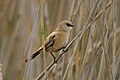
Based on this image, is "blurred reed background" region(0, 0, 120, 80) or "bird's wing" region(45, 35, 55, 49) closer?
"blurred reed background" region(0, 0, 120, 80)

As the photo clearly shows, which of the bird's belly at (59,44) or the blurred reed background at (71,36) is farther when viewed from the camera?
the bird's belly at (59,44)

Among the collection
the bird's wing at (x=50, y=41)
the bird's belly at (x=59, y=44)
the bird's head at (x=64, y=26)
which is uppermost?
the bird's head at (x=64, y=26)

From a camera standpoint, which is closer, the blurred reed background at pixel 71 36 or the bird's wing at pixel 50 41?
the blurred reed background at pixel 71 36

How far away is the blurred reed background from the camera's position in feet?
5.25

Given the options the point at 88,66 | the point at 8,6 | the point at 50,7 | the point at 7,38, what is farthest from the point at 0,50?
the point at 88,66

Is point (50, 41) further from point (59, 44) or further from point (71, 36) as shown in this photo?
point (71, 36)

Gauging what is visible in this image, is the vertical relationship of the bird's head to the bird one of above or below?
above

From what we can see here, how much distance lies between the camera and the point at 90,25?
1.65m

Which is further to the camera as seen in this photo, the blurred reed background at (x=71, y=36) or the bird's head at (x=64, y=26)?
the bird's head at (x=64, y=26)

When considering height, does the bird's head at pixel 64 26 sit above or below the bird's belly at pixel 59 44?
above

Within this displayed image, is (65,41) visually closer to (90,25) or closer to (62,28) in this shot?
(62,28)

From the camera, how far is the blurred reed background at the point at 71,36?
1.60m

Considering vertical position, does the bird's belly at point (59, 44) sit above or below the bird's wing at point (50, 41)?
below

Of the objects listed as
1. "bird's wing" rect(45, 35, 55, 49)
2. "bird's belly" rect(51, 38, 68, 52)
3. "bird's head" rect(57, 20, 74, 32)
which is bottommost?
"bird's belly" rect(51, 38, 68, 52)
